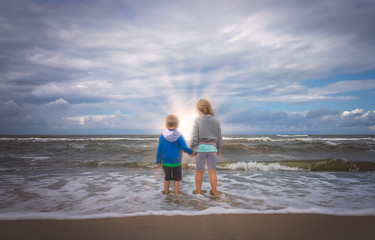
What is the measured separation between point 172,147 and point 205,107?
118cm

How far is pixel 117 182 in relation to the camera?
702cm

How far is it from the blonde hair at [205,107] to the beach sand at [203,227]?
228cm

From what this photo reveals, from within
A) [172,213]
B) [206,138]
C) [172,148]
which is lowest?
[172,213]

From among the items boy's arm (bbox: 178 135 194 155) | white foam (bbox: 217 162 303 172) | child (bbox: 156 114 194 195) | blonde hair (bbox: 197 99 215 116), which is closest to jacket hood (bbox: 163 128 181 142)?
child (bbox: 156 114 194 195)

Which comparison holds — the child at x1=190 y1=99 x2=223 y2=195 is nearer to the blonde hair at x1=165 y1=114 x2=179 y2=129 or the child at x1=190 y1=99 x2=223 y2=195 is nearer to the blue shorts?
the blue shorts

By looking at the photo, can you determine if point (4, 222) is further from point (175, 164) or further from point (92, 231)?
point (175, 164)

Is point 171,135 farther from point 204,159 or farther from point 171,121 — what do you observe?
point 204,159

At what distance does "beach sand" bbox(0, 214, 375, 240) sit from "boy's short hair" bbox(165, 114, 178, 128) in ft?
6.91

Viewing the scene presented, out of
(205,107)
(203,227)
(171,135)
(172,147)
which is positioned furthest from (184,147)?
(203,227)

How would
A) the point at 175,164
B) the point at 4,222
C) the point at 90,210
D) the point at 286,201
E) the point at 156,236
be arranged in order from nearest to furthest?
the point at 156,236 → the point at 4,222 → the point at 90,210 → the point at 286,201 → the point at 175,164

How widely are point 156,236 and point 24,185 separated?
18.4 feet

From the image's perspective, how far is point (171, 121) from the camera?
5.14 metres

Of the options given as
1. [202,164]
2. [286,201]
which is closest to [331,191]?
[286,201]

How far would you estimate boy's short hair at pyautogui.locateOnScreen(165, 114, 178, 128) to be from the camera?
16.9ft
